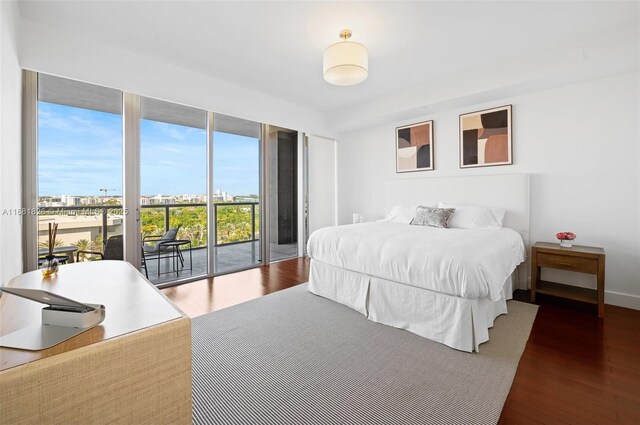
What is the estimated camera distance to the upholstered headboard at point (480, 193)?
11.3 ft

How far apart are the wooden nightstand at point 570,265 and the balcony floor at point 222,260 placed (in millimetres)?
3623

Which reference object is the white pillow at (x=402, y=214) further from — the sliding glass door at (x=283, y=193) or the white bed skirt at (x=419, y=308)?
the sliding glass door at (x=283, y=193)

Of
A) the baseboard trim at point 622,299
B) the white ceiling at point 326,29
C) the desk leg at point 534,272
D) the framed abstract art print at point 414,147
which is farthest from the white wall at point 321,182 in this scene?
the baseboard trim at point 622,299

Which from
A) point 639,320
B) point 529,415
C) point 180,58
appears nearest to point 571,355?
point 529,415

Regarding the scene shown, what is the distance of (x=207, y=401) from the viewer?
5.34 feet

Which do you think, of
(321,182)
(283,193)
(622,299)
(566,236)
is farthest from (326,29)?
(622,299)

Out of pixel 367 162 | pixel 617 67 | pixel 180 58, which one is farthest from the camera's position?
pixel 367 162

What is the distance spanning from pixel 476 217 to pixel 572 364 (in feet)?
6.00

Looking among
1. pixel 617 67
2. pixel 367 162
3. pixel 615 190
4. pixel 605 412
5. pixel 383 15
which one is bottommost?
pixel 605 412

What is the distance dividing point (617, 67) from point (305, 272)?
421cm

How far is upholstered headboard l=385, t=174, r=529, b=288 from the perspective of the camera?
11.3 ft

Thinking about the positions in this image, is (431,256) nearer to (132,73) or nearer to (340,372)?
(340,372)

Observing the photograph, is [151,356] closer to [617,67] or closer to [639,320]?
[639,320]

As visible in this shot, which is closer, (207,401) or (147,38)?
(207,401)
